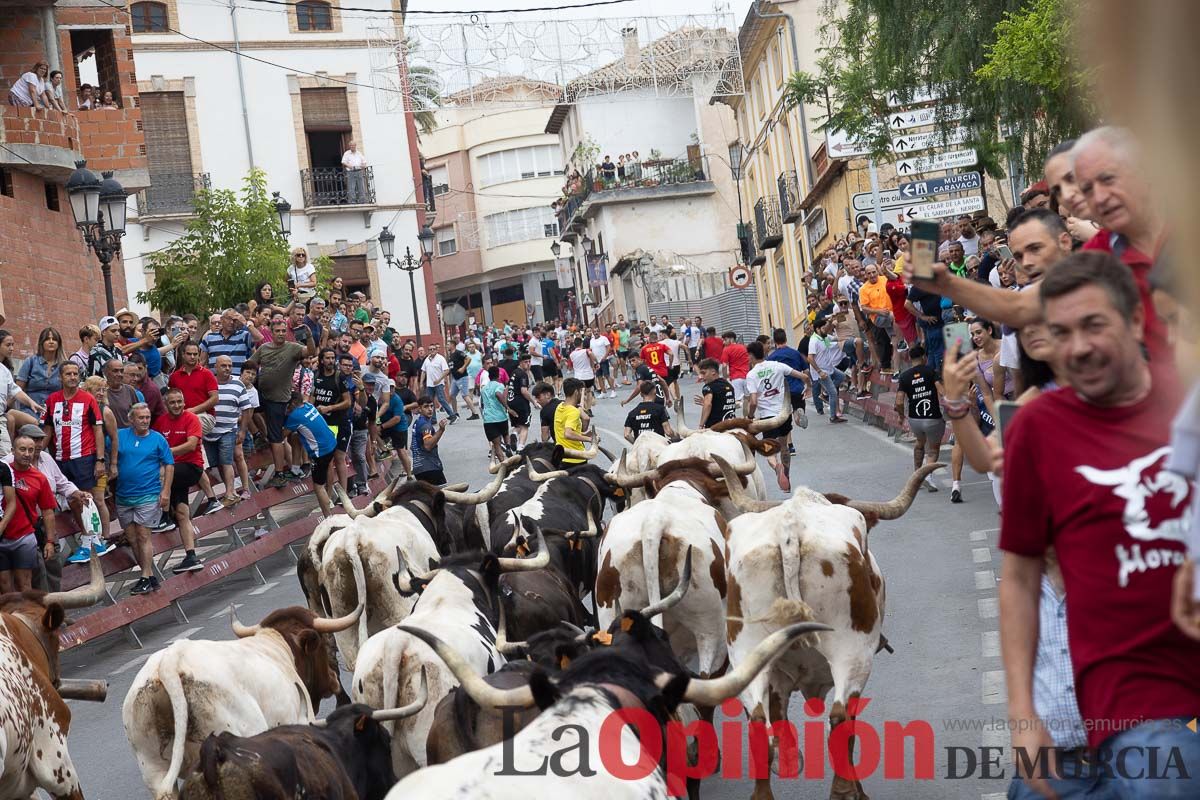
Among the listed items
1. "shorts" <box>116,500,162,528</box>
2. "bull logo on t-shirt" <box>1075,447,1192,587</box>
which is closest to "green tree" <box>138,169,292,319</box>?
"shorts" <box>116,500,162,528</box>

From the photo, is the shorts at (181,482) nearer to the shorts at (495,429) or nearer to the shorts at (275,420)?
the shorts at (275,420)

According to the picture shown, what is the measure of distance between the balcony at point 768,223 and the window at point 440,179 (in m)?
30.4

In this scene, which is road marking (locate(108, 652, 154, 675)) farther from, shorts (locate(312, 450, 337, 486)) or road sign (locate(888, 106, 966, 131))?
road sign (locate(888, 106, 966, 131))

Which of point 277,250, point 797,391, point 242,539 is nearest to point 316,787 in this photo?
point 242,539

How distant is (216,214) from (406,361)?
512cm

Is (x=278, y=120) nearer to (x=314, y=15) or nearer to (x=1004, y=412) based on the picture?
(x=314, y=15)

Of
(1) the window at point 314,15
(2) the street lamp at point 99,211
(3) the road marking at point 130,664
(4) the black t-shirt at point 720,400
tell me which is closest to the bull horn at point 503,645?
(3) the road marking at point 130,664

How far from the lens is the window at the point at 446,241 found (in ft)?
263

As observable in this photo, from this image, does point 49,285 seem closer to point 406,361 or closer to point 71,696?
point 406,361

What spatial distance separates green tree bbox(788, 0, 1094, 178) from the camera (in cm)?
1592

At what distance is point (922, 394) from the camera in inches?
653

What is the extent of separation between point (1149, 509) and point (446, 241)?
78161 millimetres

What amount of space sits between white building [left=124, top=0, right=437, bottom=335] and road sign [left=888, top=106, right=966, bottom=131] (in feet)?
92.6

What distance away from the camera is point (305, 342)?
69.9ft
